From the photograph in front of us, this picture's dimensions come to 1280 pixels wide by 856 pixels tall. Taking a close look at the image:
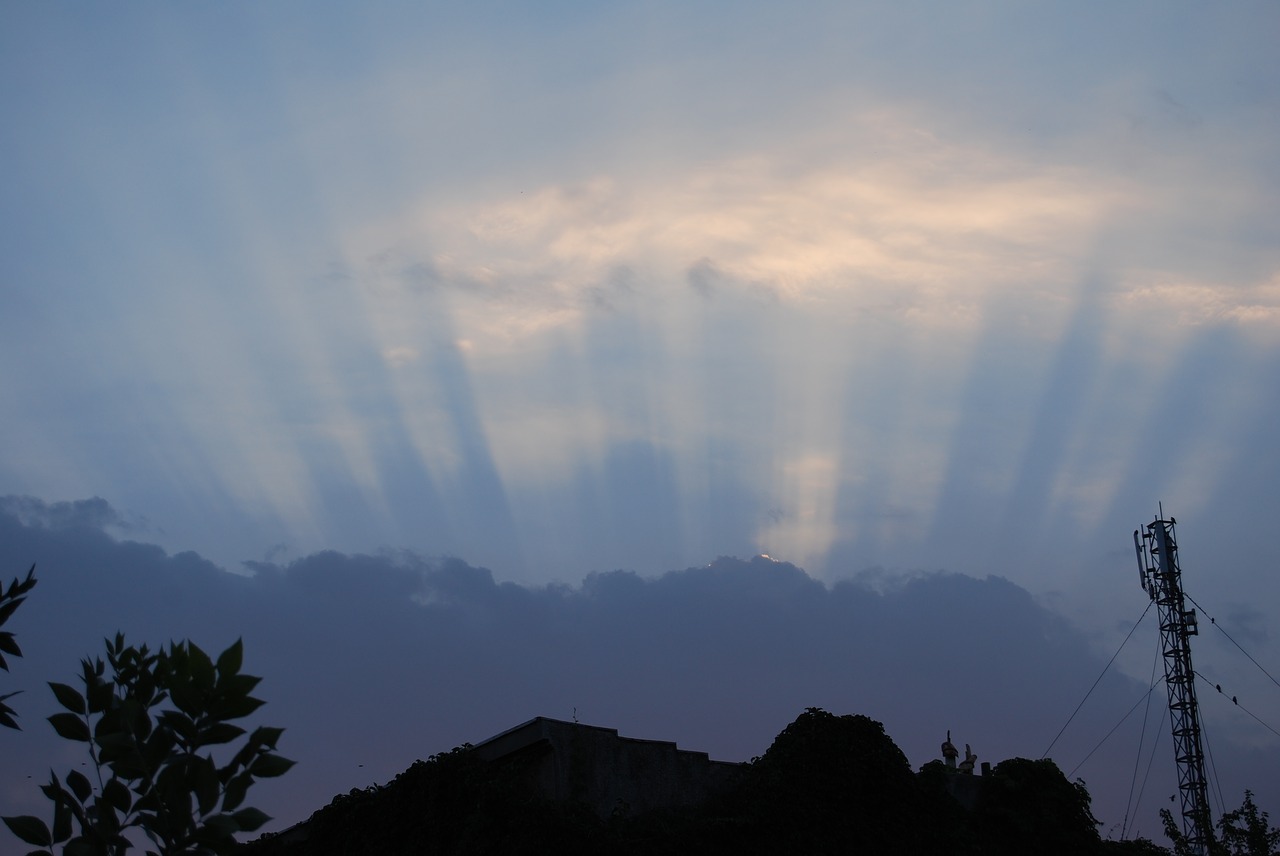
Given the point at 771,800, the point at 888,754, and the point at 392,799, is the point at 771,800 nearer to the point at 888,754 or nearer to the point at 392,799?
the point at 888,754

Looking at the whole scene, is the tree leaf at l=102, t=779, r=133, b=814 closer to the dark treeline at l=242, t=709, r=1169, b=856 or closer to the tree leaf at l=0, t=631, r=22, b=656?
the tree leaf at l=0, t=631, r=22, b=656

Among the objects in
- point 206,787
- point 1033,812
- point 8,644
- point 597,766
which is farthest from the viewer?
point 1033,812

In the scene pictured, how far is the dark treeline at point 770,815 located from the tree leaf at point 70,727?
14916 mm

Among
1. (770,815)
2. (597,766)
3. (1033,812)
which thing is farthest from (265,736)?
(1033,812)

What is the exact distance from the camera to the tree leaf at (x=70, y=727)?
6477mm

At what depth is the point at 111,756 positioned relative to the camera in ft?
20.8

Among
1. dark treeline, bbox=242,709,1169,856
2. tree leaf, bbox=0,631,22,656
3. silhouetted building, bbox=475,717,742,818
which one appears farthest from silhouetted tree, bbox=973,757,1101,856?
tree leaf, bbox=0,631,22,656

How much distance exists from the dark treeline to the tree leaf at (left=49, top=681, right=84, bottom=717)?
14.9m

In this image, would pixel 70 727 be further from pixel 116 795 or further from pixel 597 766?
pixel 597 766

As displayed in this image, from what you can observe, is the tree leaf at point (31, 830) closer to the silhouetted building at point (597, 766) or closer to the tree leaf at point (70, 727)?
the tree leaf at point (70, 727)

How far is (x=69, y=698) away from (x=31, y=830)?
2.49ft

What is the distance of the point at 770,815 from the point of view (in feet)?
75.6

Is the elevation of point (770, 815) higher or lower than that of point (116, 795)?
higher

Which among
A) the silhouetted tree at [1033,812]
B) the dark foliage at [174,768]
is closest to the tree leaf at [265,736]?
the dark foliage at [174,768]
